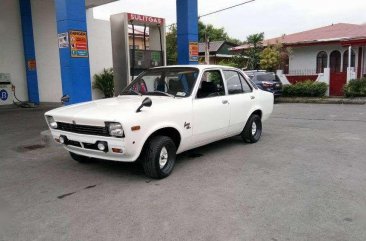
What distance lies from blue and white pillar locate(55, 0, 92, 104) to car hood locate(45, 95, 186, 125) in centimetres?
221

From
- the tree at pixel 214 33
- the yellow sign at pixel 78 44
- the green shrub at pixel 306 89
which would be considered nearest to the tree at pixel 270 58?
the green shrub at pixel 306 89

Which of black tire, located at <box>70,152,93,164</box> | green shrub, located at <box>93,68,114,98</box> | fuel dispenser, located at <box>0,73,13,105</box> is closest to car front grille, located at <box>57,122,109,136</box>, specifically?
black tire, located at <box>70,152,93,164</box>

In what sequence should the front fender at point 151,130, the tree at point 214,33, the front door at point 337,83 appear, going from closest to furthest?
1. the front fender at point 151,130
2. the front door at point 337,83
3. the tree at point 214,33

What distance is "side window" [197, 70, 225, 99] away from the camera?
6016 millimetres

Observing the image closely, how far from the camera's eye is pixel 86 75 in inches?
307

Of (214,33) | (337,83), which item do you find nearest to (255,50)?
(337,83)

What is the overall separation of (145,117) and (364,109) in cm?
1160

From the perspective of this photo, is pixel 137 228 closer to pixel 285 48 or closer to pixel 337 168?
pixel 337 168

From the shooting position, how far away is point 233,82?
6887 mm

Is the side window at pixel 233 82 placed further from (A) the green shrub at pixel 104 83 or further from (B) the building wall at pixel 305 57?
(B) the building wall at pixel 305 57

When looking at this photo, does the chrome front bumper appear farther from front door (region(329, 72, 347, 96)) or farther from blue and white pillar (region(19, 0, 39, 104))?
front door (region(329, 72, 347, 96))

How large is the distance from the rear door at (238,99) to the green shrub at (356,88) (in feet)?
38.4

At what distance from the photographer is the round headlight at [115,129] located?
4.54m

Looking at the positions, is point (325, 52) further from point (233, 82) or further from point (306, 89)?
point (233, 82)
